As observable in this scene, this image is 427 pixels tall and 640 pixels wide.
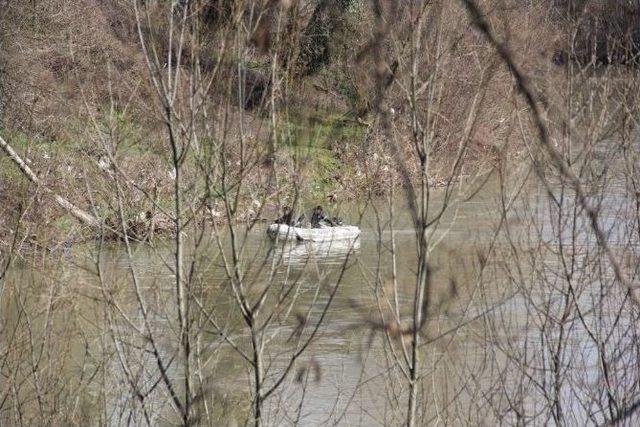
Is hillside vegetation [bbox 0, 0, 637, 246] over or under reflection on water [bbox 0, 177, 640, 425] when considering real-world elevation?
over

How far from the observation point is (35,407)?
896 cm

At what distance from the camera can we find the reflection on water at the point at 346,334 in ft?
19.8

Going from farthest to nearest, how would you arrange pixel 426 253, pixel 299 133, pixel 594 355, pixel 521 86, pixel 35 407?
pixel 594 355
pixel 35 407
pixel 426 253
pixel 299 133
pixel 521 86

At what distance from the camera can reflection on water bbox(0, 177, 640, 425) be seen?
604cm

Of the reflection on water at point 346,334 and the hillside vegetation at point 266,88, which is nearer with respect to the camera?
the hillside vegetation at point 266,88

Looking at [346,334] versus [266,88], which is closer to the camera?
[266,88]

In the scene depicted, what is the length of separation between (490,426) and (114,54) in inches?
580

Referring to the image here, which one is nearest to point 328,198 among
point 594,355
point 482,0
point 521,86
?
point 594,355

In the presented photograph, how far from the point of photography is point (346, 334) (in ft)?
48.1

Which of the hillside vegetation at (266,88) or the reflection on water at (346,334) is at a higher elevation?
the hillside vegetation at (266,88)

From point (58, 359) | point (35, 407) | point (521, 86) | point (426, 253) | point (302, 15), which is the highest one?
point (302, 15)

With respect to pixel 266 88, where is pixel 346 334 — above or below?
below

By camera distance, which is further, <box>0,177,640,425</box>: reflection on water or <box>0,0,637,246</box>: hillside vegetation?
<box>0,177,640,425</box>: reflection on water

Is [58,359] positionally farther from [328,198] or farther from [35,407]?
[328,198]
